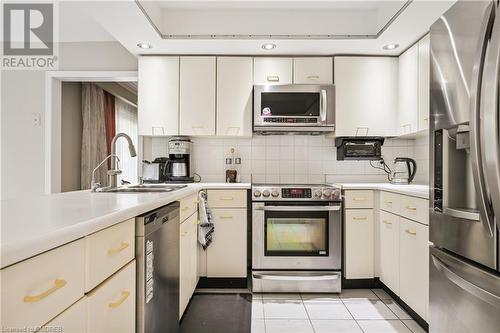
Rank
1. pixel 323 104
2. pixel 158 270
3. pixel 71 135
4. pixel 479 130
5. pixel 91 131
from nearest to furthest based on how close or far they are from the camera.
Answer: pixel 479 130 < pixel 158 270 < pixel 323 104 < pixel 71 135 < pixel 91 131

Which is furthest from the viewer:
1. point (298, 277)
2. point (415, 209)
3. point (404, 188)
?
point (298, 277)

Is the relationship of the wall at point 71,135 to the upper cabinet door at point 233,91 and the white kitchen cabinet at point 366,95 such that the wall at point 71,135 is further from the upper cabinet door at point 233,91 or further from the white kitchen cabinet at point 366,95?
the white kitchen cabinet at point 366,95

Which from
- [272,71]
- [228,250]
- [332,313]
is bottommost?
[332,313]

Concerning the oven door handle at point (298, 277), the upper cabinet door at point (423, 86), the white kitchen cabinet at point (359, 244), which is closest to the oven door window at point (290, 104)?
the upper cabinet door at point (423, 86)

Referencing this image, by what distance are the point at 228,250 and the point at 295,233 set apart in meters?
0.62

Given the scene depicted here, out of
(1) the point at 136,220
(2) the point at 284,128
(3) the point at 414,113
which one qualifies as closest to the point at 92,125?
(2) the point at 284,128

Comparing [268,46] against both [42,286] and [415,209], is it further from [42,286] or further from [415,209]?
[42,286]

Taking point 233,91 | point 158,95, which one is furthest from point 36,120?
point 233,91

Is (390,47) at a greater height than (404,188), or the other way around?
(390,47)

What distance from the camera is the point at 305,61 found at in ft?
9.78

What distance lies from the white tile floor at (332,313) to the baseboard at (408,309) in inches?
1.1

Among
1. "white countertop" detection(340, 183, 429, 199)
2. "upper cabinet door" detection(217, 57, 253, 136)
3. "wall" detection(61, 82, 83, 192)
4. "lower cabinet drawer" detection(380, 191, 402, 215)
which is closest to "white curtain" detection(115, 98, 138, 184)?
"wall" detection(61, 82, 83, 192)

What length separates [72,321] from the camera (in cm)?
77

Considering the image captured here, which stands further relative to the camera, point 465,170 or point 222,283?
point 222,283
